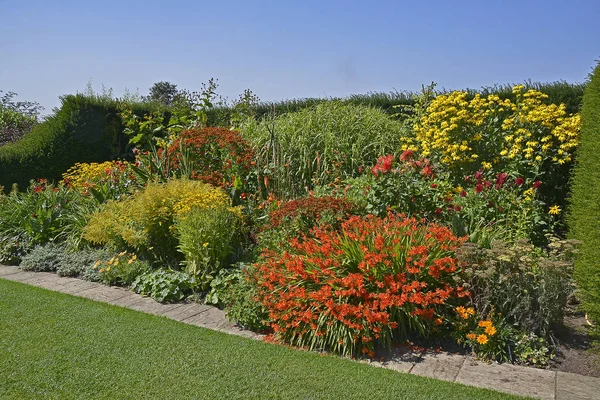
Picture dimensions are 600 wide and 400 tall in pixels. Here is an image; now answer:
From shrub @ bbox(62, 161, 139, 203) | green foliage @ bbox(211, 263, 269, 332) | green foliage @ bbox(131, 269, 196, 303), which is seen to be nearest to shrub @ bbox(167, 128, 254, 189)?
shrub @ bbox(62, 161, 139, 203)

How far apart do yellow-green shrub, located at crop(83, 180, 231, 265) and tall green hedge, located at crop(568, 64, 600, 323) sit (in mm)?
3615

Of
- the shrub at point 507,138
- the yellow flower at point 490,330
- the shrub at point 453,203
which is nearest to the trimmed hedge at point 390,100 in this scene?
the shrub at point 507,138

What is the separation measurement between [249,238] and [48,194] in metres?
3.63

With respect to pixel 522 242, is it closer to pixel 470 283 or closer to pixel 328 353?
pixel 470 283

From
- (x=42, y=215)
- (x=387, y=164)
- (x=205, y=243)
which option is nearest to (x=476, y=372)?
(x=387, y=164)

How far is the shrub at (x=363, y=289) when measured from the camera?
4043 millimetres

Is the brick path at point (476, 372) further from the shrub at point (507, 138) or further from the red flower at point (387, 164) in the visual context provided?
the shrub at point (507, 138)

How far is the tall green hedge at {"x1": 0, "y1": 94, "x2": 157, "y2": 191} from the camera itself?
1012cm

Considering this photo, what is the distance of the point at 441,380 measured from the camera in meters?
3.55

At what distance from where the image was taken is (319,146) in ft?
28.1

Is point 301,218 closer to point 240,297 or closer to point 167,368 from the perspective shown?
point 240,297

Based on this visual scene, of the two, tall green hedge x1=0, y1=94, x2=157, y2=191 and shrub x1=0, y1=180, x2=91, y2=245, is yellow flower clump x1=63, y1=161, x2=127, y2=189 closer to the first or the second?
shrub x1=0, y1=180, x2=91, y2=245

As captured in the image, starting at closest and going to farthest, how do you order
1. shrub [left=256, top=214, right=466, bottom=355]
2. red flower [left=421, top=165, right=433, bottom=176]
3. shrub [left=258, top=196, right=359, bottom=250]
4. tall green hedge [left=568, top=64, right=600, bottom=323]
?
tall green hedge [left=568, top=64, right=600, bottom=323] → shrub [left=256, top=214, right=466, bottom=355] → shrub [left=258, top=196, right=359, bottom=250] → red flower [left=421, top=165, right=433, bottom=176]

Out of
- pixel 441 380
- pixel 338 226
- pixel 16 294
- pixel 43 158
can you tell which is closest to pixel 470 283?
pixel 441 380
